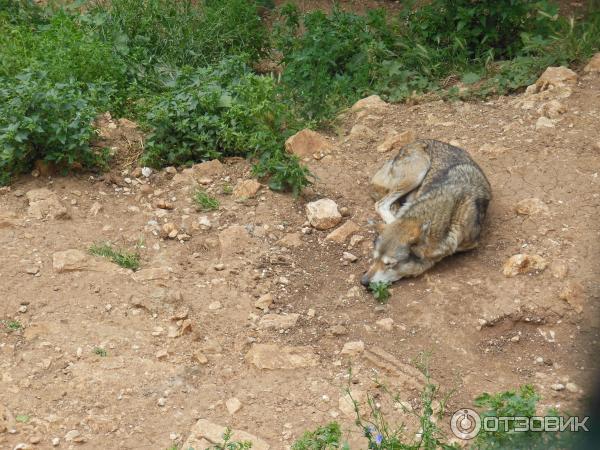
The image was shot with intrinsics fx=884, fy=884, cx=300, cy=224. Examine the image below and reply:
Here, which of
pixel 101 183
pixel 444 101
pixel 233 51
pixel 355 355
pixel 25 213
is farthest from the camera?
pixel 233 51

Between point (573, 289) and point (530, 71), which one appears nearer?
point (573, 289)

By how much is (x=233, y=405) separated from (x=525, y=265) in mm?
2481

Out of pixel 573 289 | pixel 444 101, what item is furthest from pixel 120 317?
pixel 444 101

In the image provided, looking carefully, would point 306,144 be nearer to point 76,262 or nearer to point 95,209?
point 95,209

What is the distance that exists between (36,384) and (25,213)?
2.07 metres

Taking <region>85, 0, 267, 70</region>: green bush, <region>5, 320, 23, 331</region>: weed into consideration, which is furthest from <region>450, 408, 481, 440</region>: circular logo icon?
<region>85, 0, 267, 70</region>: green bush

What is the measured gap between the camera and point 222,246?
6.99 meters

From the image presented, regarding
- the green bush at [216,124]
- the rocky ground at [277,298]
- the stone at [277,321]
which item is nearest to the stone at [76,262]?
the rocky ground at [277,298]

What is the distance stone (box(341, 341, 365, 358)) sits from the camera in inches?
232

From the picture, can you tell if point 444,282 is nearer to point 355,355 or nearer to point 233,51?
point 355,355

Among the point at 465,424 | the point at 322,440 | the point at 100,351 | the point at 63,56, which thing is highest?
the point at 322,440

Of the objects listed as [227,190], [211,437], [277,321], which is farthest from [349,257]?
[211,437]

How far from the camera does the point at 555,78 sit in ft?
28.0

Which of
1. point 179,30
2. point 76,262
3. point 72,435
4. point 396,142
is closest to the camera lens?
point 72,435
